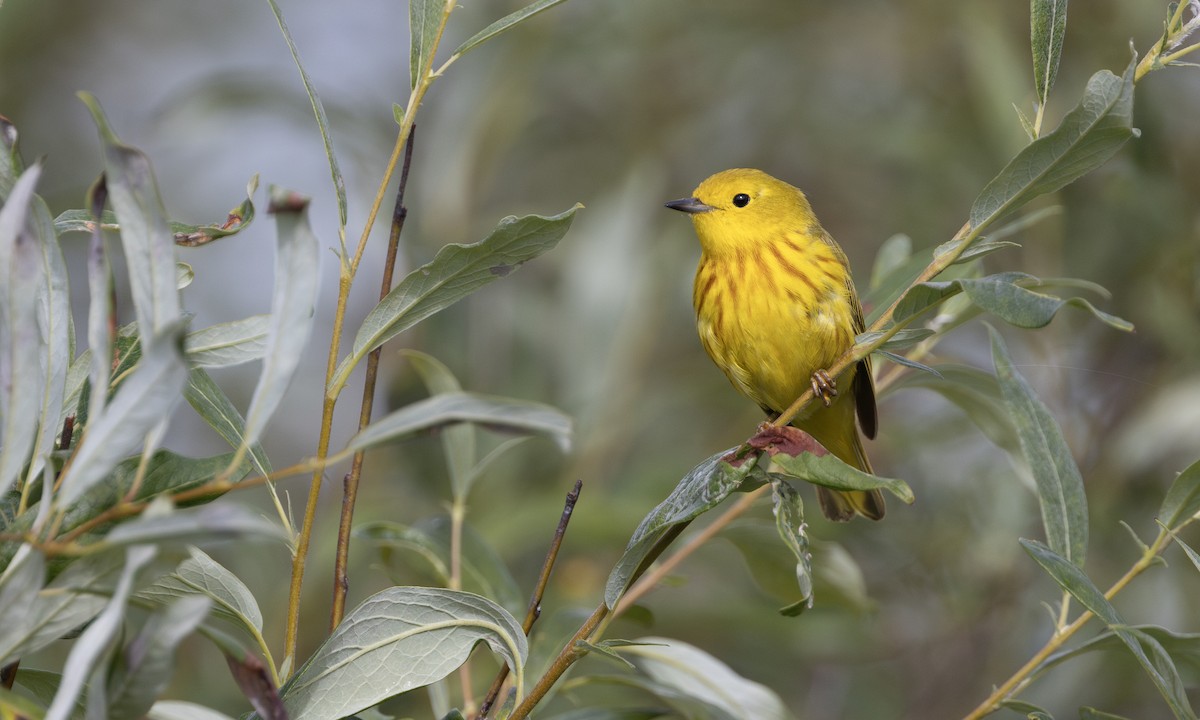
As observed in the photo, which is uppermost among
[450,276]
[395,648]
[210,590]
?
[450,276]

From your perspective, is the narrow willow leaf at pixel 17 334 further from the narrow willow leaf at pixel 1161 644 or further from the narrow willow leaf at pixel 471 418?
the narrow willow leaf at pixel 1161 644

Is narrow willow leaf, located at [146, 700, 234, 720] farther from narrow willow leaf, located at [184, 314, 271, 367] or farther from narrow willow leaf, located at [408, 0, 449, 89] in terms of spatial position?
narrow willow leaf, located at [408, 0, 449, 89]

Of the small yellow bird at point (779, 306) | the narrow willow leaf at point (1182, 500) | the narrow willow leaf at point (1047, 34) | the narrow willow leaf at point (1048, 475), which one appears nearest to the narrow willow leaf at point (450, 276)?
the narrow willow leaf at point (1047, 34)

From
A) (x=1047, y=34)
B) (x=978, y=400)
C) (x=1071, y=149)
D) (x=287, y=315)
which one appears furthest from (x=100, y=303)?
(x=978, y=400)


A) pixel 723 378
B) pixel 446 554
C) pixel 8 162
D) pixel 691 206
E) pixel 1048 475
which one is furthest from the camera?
pixel 723 378

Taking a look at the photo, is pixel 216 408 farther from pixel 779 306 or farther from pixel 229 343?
pixel 779 306

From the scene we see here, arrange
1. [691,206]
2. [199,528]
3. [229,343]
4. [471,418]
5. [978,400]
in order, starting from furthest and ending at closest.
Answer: [691,206] → [978,400] → [229,343] → [471,418] → [199,528]

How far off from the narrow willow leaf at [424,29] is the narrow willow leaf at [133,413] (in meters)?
0.66

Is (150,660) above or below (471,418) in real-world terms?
below

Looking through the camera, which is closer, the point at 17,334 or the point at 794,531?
the point at 17,334

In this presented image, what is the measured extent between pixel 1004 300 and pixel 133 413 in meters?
0.92

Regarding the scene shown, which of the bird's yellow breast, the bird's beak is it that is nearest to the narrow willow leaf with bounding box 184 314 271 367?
the bird's yellow breast

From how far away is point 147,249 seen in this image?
1.06 metres

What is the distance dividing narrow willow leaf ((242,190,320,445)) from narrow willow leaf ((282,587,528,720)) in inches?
16.2
